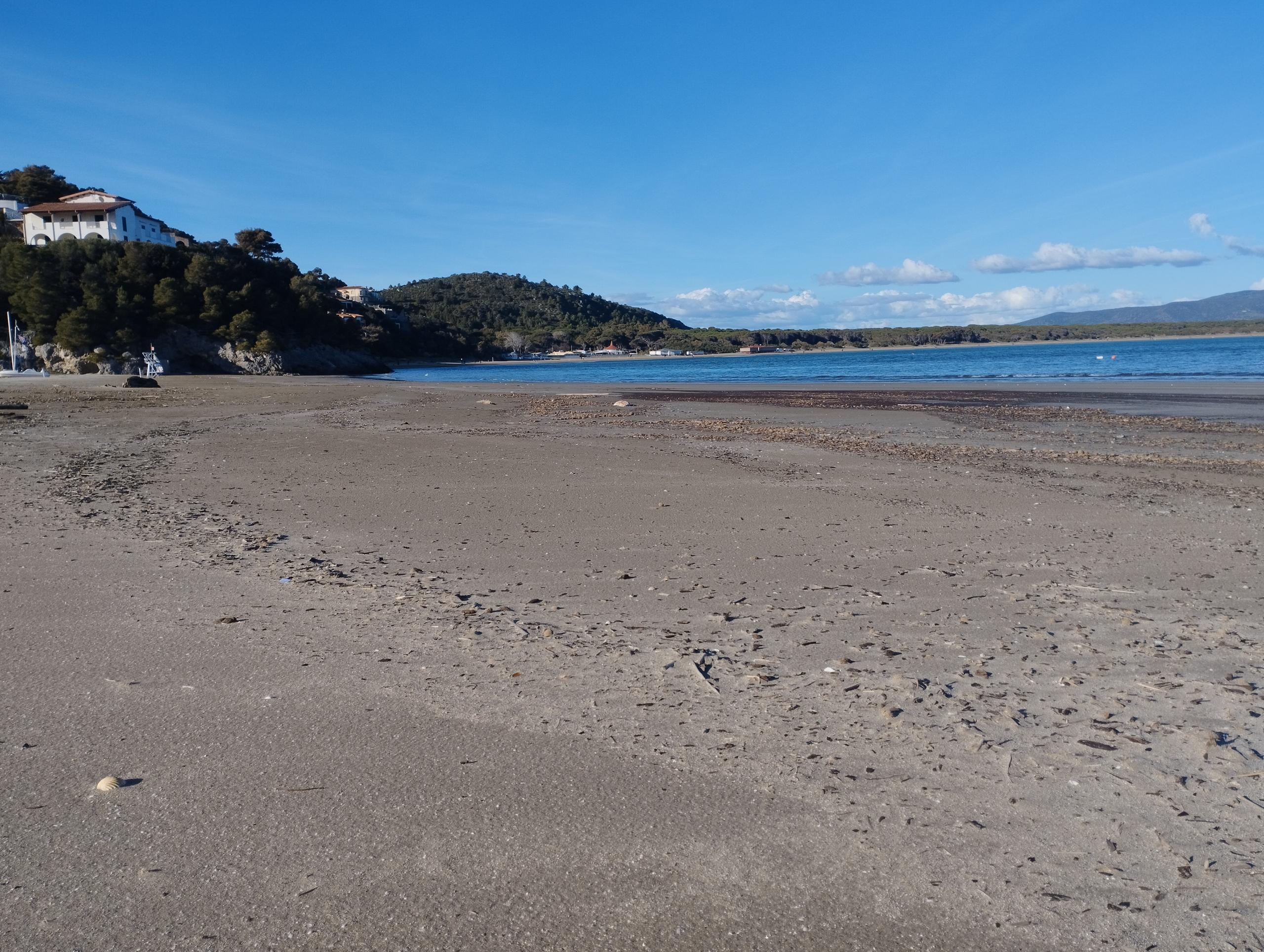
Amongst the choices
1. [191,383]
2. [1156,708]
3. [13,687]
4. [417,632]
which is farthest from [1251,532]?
[191,383]

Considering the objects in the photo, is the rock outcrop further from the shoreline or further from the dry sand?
the dry sand

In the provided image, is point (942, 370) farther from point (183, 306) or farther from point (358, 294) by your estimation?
point (358, 294)

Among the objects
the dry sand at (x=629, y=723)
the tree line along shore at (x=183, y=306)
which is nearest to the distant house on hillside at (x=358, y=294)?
the tree line along shore at (x=183, y=306)

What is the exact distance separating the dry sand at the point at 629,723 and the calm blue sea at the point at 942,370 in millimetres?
40436

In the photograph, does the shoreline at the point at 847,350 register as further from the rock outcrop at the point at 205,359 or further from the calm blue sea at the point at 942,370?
the rock outcrop at the point at 205,359

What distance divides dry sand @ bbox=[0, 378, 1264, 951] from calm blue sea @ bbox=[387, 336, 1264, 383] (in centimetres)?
4044

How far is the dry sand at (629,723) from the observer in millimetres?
2734

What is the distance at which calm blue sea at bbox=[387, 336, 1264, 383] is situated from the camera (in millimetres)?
48656

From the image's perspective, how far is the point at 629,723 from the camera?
4055mm

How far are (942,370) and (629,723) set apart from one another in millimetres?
60625

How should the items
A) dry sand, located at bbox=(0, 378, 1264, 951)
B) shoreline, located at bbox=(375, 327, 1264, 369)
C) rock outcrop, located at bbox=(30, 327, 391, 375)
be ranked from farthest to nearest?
shoreline, located at bbox=(375, 327, 1264, 369) < rock outcrop, located at bbox=(30, 327, 391, 375) < dry sand, located at bbox=(0, 378, 1264, 951)

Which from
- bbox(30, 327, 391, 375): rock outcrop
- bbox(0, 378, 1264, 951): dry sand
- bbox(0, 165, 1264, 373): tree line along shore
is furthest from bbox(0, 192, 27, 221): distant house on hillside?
bbox(0, 378, 1264, 951): dry sand

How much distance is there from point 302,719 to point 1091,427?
2035 centimetres

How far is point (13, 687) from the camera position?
Result: 14.1 feet
